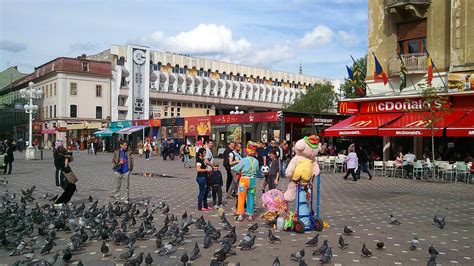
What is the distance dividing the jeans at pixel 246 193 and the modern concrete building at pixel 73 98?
51.9 meters

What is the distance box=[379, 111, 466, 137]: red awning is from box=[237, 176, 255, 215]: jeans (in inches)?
543

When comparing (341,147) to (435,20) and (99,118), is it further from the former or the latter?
(99,118)

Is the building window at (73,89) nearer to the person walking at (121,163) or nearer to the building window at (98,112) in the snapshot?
the building window at (98,112)

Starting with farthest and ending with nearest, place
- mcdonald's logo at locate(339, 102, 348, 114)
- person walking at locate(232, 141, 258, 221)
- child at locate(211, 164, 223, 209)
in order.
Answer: mcdonald's logo at locate(339, 102, 348, 114), child at locate(211, 164, 223, 209), person walking at locate(232, 141, 258, 221)

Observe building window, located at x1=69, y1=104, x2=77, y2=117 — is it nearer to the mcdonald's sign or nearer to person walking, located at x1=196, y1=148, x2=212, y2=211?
the mcdonald's sign

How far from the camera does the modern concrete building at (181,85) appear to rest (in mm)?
66000

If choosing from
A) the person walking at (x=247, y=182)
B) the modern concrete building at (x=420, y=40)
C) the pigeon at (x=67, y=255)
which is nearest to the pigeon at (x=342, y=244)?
the person walking at (x=247, y=182)

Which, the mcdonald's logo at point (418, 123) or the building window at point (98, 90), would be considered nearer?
the mcdonald's logo at point (418, 123)

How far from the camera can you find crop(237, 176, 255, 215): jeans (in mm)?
10078

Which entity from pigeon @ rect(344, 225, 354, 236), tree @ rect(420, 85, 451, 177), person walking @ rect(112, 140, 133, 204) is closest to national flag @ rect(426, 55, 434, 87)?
tree @ rect(420, 85, 451, 177)

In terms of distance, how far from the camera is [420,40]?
24.1m

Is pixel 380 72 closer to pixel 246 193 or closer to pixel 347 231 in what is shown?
pixel 246 193

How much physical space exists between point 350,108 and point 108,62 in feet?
154

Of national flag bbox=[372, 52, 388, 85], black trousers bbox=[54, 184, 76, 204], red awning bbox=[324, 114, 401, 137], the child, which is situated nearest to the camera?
black trousers bbox=[54, 184, 76, 204]
